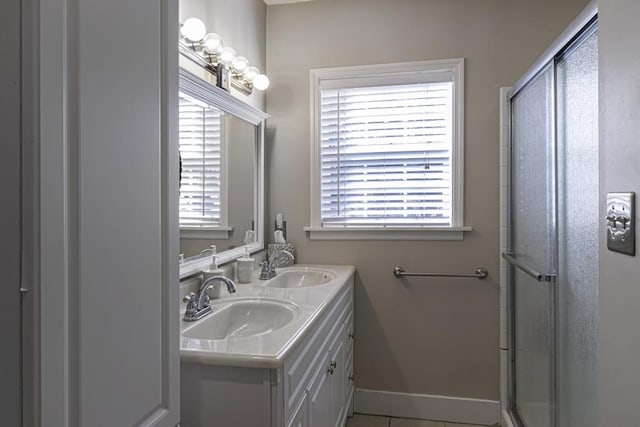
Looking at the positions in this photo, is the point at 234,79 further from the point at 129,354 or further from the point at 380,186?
the point at 129,354

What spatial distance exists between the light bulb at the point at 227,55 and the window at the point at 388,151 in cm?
66

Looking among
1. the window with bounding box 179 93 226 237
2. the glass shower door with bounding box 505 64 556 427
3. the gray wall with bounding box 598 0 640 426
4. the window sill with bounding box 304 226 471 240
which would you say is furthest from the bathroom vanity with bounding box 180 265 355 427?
the glass shower door with bounding box 505 64 556 427

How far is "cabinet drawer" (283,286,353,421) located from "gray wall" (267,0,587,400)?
65cm

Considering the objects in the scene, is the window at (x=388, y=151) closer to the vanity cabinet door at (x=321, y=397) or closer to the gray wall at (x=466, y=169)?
the gray wall at (x=466, y=169)

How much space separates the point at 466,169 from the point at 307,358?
1.55m

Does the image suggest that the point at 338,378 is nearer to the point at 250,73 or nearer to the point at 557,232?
the point at 557,232

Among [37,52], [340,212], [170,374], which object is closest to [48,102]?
[37,52]

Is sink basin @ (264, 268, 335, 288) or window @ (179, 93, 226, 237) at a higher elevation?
window @ (179, 93, 226, 237)

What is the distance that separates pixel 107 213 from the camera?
0.65m

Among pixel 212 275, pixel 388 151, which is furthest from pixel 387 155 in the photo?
pixel 212 275

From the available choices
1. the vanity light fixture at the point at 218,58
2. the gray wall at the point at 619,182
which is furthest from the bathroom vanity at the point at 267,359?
the vanity light fixture at the point at 218,58

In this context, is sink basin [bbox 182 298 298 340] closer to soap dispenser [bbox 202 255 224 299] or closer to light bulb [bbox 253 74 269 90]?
soap dispenser [bbox 202 255 224 299]

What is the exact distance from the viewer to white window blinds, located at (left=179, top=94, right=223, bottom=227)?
168 cm

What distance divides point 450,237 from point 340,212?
68 centimetres
